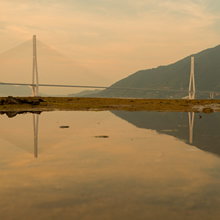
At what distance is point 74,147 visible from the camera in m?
14.6

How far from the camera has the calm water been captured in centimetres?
671

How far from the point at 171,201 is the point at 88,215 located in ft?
7.27

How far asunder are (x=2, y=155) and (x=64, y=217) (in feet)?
24.7

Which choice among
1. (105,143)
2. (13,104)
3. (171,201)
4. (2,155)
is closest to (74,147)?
(105,143)

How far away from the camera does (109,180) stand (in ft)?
29.5

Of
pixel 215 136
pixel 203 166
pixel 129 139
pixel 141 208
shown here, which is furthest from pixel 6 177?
pixel 215 136

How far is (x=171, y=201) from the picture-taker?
7285mm

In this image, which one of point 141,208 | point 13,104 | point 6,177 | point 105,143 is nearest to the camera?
point 141,208

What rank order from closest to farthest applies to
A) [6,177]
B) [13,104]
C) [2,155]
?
[6,177], [2,155], [13,104]

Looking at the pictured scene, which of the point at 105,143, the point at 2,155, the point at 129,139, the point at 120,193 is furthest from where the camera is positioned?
the point at 129,139

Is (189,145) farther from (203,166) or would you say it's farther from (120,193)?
(120,193)

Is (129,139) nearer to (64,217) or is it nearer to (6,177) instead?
(6,177)

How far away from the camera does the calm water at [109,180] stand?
22.0 feet

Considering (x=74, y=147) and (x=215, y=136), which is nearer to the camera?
(x=74, y=147)
